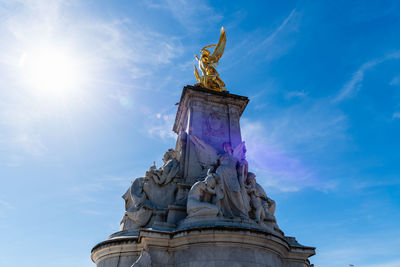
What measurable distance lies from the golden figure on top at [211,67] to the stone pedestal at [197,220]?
1.84 m

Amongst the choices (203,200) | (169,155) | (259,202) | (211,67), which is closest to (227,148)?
(169,155)

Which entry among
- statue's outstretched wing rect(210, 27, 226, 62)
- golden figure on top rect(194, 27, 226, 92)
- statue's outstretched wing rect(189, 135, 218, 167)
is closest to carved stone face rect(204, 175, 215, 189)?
statue's outstretched wing rect(189, 135, 218, 167)

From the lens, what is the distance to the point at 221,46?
18781 millimetres

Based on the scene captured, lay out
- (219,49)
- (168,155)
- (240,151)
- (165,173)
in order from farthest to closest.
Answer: (219,49)
(240,151)
(168,155)
(165,173)

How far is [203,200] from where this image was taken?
1107 cm

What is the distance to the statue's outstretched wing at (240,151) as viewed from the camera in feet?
47.3

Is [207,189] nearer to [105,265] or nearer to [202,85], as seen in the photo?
[105,265]

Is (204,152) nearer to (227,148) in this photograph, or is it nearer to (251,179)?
(227,148)

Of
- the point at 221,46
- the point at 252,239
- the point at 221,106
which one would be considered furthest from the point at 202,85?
the point at 252,239

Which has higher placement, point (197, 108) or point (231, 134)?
point (197, 108)

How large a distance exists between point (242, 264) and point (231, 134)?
7.23 meters

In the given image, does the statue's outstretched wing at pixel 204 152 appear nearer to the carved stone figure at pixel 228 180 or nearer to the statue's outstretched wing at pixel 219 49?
the carved stone figure at pixel 228 180

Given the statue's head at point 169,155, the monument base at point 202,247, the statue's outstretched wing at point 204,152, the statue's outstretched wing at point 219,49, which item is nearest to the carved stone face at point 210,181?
the monument base at point 202,247

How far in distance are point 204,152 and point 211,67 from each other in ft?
21.1
